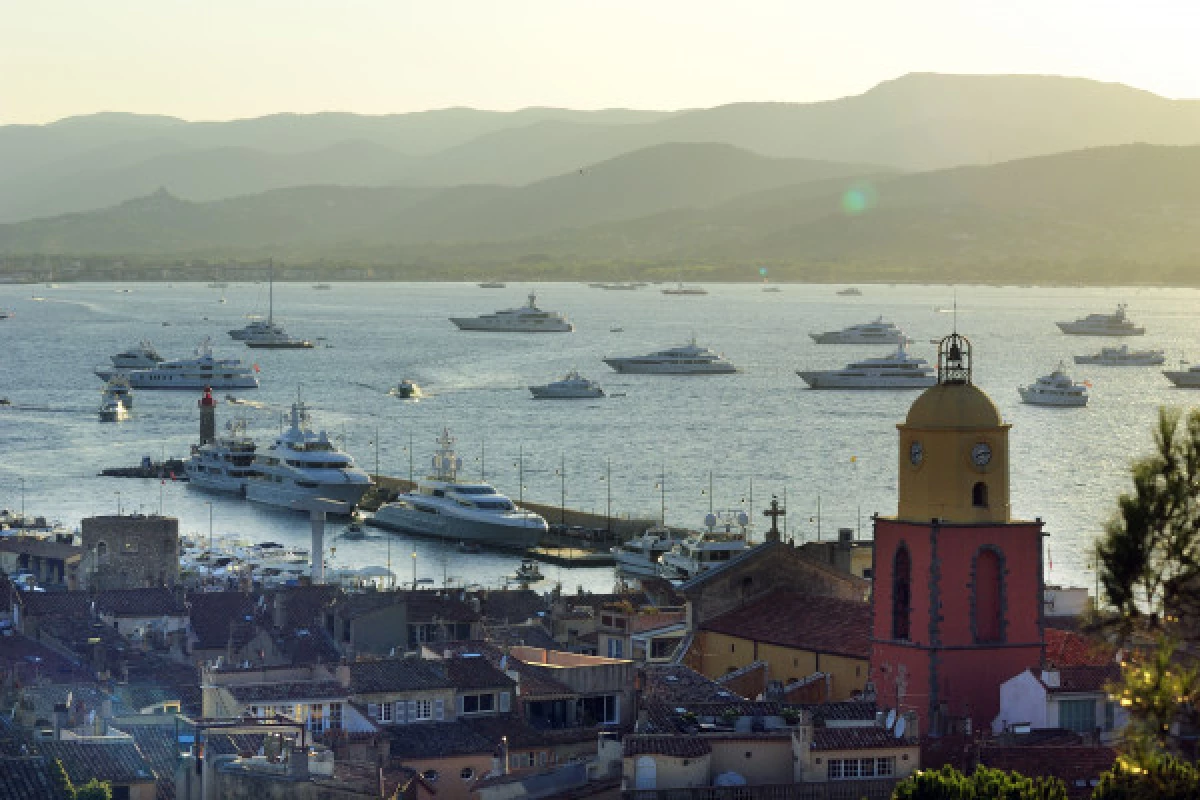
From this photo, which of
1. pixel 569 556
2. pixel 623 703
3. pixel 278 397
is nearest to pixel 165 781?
pixel 623 703

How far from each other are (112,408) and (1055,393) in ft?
115

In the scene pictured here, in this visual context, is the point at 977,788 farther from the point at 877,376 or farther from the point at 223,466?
the point at 877,376

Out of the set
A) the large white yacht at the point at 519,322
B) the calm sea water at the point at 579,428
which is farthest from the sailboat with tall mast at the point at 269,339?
the large white yacht at the point at 519,322

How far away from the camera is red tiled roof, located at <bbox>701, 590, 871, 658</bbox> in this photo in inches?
867

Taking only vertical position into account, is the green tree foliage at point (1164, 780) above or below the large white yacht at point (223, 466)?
above

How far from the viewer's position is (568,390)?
104 meters

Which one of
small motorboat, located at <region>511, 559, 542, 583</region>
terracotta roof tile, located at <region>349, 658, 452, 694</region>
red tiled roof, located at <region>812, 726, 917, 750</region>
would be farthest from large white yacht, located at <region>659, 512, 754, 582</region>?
red tiled roof, located at <region>812, 726, 917, 750</region>

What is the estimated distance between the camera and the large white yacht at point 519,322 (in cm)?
16975

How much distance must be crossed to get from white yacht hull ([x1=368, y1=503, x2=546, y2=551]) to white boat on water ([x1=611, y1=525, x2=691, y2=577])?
435 centimetres

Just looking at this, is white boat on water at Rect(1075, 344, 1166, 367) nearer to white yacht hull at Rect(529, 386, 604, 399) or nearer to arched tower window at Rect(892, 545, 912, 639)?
white yacht hull at Rect(529, 386, 604, 399)


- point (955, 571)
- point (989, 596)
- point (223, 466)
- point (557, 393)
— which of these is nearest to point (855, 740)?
point (955, 571)

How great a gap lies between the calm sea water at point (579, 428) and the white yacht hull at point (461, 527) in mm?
567

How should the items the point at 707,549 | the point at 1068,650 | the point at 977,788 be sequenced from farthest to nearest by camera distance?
the point at 707,549, the point at 1068,650, the point at 977,788

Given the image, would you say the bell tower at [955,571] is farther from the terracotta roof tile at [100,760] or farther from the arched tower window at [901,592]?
the terracotta roof tile at [100,760]
